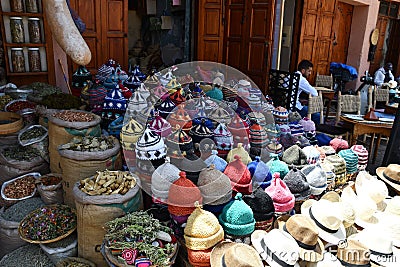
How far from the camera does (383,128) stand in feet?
11.7

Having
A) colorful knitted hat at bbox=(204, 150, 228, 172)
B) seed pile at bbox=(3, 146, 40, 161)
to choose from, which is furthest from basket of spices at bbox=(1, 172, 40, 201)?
colorful knitted hat at bbox=(204, 150, 228, 172)

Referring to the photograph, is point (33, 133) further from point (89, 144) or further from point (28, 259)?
point (28, 259)

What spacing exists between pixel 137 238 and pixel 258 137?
121 centimetres

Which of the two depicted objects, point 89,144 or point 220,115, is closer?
point 89,144

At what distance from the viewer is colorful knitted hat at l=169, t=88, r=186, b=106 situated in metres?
2.72

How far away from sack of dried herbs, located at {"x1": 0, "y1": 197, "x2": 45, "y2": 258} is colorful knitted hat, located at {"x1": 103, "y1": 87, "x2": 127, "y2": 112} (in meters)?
0.85

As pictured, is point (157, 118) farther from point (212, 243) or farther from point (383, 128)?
point (383, 128)

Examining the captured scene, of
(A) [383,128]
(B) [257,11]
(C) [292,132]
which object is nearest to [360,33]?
(B) [257,11]

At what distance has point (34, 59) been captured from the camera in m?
3.66

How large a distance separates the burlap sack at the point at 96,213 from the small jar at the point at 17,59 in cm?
245

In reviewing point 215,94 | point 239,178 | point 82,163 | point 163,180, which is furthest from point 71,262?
point 215,94

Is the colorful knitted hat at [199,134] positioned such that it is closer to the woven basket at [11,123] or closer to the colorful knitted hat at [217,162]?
the colorful knitted hat at [217,162]

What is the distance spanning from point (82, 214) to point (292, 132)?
1.68 m

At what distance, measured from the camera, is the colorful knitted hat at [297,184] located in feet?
6.33
